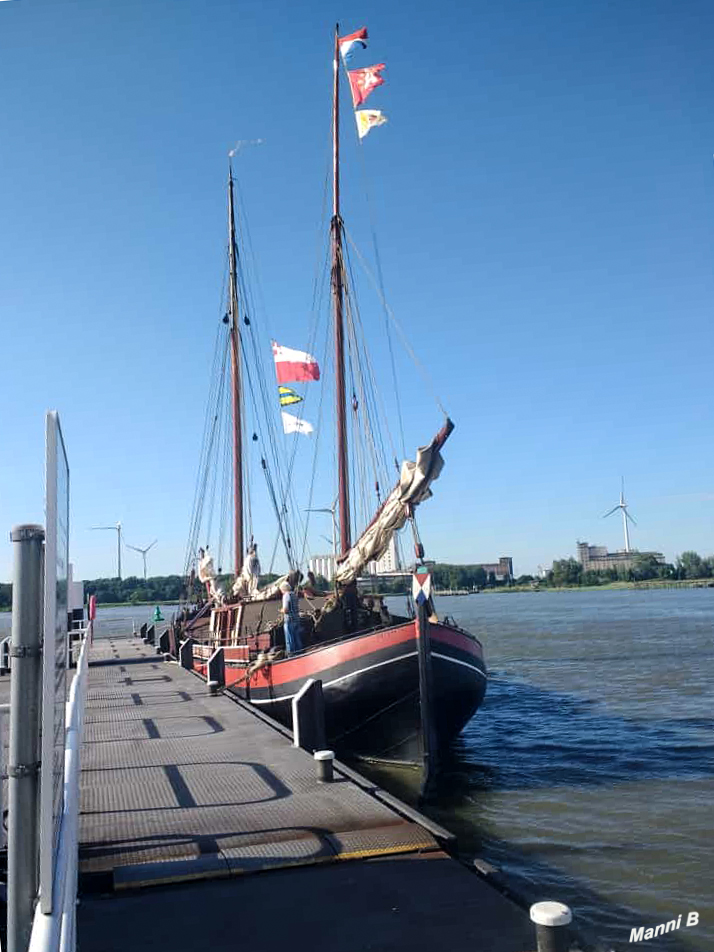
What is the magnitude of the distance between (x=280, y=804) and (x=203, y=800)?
0.91 meters

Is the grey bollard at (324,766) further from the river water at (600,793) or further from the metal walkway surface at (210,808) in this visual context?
the river water at (600,793)

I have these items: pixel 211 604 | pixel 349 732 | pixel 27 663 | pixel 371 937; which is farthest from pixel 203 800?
pixel 211 604

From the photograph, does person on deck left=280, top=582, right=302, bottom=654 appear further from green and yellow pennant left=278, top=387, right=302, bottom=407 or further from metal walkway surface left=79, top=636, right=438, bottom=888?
green and yellow pennant left=278, top=387, right=302, bottom=407

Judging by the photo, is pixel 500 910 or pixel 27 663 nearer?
pixel 27 663

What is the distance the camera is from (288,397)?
1230 inches

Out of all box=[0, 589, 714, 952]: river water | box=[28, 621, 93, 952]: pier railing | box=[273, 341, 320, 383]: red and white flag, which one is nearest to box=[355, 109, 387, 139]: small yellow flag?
box=[273, 341, 320, 383]: red and white flag

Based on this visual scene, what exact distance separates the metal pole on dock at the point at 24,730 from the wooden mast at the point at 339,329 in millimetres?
18492

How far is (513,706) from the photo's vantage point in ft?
83.7

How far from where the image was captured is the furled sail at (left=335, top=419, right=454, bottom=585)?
16094mm

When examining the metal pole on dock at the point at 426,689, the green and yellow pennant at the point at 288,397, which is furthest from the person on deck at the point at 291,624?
the green and yellow pennant at the point at 288,397

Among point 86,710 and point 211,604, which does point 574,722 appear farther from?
point 211,604

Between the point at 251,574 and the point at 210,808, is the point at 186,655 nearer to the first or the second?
the point at 251,574

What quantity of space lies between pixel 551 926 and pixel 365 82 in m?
25.5

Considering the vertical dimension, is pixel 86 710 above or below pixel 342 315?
below
